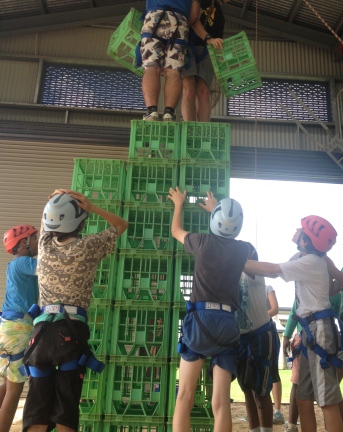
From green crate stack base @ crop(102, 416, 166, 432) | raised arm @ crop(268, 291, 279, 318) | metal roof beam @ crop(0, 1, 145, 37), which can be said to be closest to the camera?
green crate stack base @ crop(102, 416, 166, 432)

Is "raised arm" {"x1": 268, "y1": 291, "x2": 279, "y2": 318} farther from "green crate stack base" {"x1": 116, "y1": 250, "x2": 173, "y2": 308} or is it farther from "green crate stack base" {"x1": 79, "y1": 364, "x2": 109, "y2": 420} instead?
"green crate stack base" {"x1": 79, "y1": 364, "x2": 109, "y2": 420}

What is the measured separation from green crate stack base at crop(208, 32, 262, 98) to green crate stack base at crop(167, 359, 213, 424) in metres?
3.17

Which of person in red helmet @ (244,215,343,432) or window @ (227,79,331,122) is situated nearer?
person in red helmet @ (244,215,343,432)

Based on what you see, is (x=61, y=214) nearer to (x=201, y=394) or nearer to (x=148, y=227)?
(x=148, y=227)

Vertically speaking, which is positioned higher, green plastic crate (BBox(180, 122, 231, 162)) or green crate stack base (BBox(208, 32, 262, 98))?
green crate stack base (BBox(208, 32, 262, 98))

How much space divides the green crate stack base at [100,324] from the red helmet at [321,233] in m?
1.69

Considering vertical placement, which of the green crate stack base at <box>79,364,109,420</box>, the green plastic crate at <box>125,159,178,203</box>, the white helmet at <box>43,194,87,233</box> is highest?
the green plastic crate at <box>125,159,178,203</box>

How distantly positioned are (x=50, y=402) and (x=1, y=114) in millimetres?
8156

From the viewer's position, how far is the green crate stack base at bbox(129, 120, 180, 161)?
379cm

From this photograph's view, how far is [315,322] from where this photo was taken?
137 inches

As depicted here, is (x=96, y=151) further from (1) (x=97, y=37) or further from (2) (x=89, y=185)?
(2) (x=89, y=185)

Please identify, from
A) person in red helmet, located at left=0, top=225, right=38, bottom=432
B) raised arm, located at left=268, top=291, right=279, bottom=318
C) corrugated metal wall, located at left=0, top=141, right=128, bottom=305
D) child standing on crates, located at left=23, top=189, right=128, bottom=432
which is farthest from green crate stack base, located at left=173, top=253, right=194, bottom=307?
corrugated metal wall, located at left=0, top=141, right=128, bottom=305

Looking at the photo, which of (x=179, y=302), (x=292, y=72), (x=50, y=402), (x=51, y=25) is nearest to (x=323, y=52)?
(x=292, y=72)

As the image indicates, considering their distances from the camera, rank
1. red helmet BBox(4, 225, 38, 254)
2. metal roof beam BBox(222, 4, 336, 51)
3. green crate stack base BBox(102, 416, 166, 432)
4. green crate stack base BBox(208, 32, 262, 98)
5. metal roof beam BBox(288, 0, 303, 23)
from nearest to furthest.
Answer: green crate stack base BBox(102, 416, 166, 432) → red helmet BBox(4, 225, 38, 254) → green crate stack base BBox(208, 32, 262, 98) → metal roof beam BBox(288, 0, 303, 23) → metal roof beam BBox(222, 4, 336, 51)
